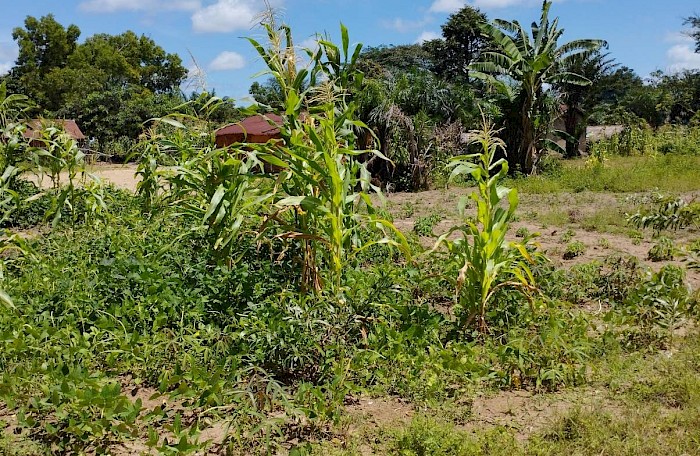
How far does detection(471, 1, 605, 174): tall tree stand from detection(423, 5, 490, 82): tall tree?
20.8m

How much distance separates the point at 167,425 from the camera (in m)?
3.01

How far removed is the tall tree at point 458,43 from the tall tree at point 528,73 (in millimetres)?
20754

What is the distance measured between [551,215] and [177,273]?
6885mm

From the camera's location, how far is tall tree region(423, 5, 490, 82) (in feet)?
128

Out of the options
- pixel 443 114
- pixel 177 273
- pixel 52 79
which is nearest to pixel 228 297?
pixel 177 273

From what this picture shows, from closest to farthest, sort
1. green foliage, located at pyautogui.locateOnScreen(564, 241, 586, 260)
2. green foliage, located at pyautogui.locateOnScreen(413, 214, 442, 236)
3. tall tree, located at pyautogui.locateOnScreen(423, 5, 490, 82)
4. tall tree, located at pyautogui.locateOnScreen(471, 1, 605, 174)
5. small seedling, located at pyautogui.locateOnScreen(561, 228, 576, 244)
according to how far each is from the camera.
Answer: green foliage, located at pyautogui.locateOnScreen(564, 241, 586, 260) < small seedling, located at pyautogui.locateOnScreen(561, 228, 576, 244) < green foliage, located at pyautogui.locateOnScreen(413, 214, 442, 236) < tall tree, located at pyautogui.locateOnScreen(471, 1, 605, 174) < tall tree, located at pyautogui.locateOnScreen(423, 5, 490, 82)

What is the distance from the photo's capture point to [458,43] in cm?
4031

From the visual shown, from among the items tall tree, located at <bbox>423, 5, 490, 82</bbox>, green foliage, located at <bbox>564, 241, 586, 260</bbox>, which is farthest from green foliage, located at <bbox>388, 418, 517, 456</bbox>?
tall tree, located at <bbox>423, 5, 490, 82</bbox>

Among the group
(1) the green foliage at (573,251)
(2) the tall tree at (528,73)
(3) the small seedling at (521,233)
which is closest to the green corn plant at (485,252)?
(1) the green foliage at (573,251)

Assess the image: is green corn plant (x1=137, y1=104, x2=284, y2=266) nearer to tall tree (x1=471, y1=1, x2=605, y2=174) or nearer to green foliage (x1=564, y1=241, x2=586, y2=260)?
green foliage (x1=564, y1=241, x2=586, y2=260)

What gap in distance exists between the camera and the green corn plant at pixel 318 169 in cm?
428

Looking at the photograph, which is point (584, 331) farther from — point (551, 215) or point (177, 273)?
point (551, 215)

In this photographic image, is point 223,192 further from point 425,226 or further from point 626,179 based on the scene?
point 626,179

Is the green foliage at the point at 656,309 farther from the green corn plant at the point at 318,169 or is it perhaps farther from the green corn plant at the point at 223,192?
the green corn plant at the point at 223,192
